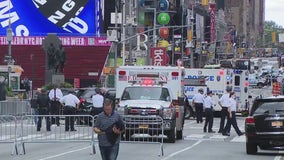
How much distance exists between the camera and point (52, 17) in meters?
76.9

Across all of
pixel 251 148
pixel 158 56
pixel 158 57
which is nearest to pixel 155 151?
pixel 251 148

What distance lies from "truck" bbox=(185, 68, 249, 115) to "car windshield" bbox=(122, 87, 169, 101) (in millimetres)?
18806

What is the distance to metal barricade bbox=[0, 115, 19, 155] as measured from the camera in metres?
19.4

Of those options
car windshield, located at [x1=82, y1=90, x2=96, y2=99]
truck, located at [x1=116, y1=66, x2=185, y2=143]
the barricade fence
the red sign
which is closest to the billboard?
the red sign

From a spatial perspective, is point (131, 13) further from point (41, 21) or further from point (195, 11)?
point (195, 11)

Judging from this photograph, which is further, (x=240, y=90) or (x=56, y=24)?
(x=56, y=24)

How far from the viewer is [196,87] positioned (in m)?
42.5

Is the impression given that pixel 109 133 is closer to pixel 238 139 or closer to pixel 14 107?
pixel 238 139

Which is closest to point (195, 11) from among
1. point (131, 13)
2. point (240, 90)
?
point (131, 13)

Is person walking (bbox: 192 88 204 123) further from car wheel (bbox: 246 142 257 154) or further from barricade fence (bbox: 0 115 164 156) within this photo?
car wheel (bbox: 246 142 257 154)

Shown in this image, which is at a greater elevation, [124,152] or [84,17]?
[84,17]

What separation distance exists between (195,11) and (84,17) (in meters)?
60.1

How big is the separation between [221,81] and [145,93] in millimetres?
20252

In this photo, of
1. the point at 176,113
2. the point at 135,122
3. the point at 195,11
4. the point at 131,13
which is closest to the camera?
the point at 135,122
